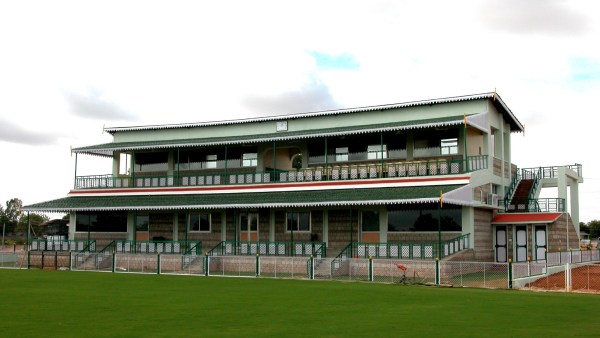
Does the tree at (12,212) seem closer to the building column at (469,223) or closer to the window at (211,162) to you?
the window at (211,162)

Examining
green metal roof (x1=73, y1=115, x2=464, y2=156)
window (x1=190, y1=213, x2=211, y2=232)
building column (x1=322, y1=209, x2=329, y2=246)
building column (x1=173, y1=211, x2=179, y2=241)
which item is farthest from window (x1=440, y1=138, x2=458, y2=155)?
building column (x1=173, y1=211, x2=179, y2=241)

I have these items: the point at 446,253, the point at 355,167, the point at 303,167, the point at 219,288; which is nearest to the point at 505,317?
the point at 219,288

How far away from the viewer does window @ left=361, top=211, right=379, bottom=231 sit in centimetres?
3709

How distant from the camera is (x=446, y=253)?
33094mm

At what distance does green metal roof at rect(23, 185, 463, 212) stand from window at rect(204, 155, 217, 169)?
264 cm

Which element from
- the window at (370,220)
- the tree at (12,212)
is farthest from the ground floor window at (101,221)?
the tree at (12,212)

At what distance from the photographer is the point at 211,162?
1763 inches

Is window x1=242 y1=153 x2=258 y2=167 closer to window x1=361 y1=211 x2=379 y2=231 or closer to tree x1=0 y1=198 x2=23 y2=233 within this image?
window x1=361 y1=211 x2=379 y2=231

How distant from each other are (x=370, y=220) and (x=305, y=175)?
502 cm

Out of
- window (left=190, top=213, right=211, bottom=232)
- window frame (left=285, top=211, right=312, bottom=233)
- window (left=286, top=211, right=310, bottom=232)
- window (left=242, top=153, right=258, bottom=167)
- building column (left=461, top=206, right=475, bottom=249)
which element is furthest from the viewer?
window (left=242, top=153, right=258, bottom=167)

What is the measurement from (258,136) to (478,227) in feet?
45.4

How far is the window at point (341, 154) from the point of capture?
40156 millimetres

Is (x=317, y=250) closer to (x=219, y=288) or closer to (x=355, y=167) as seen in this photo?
(x=355, y=167)

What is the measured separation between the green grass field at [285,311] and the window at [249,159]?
16800 mm
